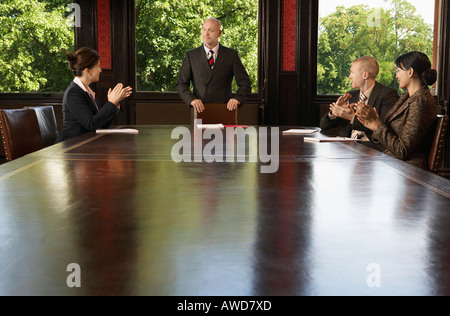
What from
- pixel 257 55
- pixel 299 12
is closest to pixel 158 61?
pixel 257 55

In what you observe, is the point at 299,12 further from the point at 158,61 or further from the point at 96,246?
the point at 96,246

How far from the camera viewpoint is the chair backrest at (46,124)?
10.8 ft

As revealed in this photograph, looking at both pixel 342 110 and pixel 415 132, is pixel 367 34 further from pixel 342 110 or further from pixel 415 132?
pixel 415 132

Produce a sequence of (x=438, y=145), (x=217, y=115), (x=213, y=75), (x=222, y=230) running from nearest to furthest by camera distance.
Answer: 1. (x=222, y=230)
2. (x=438, y=145)
3. (x=217, y=115)
4. (x=213, y=75)

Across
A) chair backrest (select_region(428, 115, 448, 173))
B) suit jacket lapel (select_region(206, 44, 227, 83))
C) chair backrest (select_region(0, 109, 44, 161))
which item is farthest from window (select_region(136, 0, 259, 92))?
chair backrest (select_region(428, 115, 448, 173))

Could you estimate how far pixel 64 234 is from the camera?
975mm

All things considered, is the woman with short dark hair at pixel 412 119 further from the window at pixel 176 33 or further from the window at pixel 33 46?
the window at pixel 33 46

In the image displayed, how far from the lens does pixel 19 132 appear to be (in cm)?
294

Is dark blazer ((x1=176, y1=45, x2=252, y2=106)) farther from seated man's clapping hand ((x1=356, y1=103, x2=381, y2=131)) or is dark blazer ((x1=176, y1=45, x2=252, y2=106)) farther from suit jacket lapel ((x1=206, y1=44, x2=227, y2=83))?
seated man's clapping hand ((x1=356, y1=103, x2=381, y2=131))

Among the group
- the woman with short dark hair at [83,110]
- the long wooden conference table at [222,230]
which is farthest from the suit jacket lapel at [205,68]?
the long wooden conference table at [222,230]

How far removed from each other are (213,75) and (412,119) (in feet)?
7.96

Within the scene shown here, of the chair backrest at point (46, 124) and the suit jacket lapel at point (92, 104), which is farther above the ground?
the suit jacket lapel at point (92, 104)

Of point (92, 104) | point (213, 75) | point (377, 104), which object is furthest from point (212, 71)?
point (377, 104)

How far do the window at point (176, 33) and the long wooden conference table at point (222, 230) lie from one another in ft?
16.0
